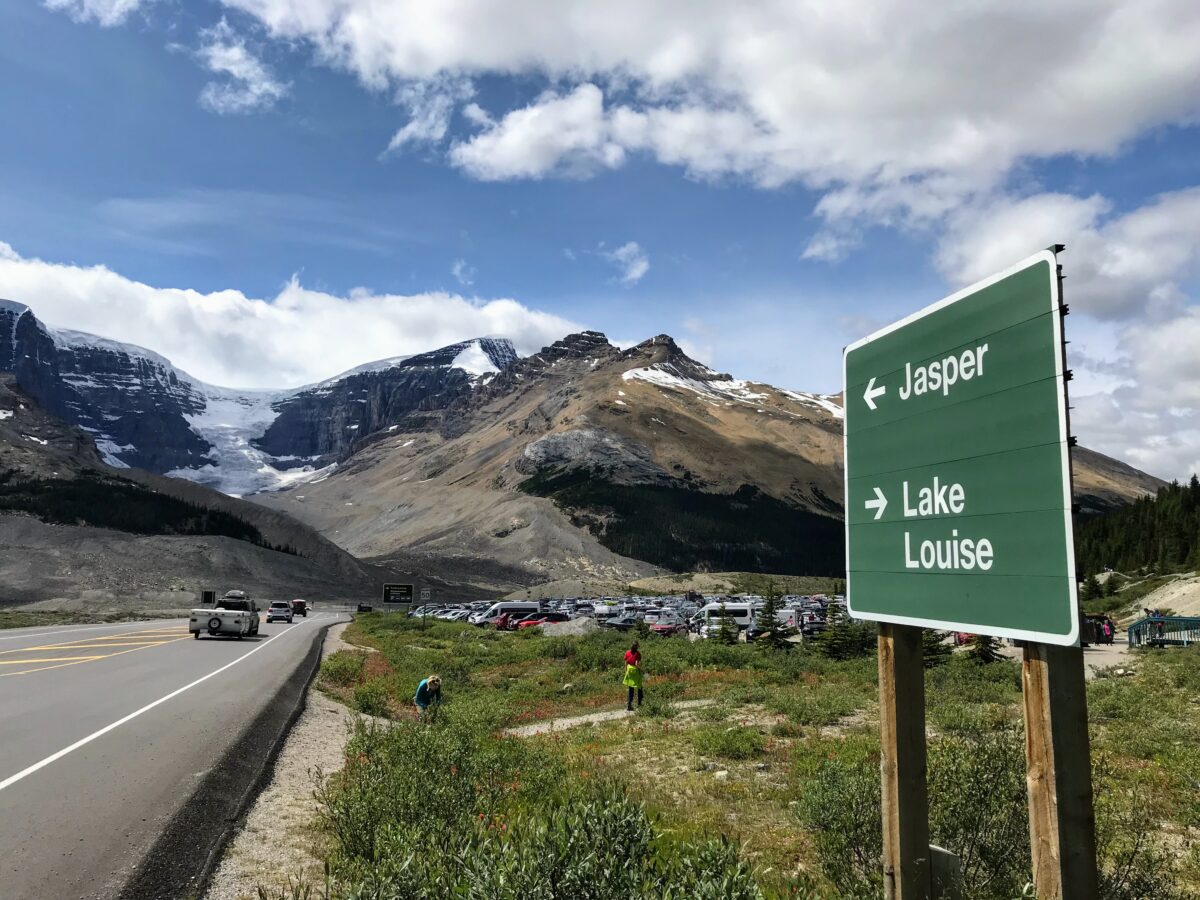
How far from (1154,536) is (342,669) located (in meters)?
88.0

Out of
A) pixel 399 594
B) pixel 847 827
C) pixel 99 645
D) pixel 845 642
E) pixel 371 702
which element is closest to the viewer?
pixel 847 827

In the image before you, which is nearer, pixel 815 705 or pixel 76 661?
pixel 815 705

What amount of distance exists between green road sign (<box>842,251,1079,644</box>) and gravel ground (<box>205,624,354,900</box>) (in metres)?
5.58

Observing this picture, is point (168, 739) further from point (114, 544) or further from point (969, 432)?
point (114, 544)

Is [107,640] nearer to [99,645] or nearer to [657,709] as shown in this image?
[99,645]

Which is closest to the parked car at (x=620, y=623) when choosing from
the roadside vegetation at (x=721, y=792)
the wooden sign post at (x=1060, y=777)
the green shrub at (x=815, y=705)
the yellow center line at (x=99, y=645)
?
the roadside vegetation at (x=721, y=792)

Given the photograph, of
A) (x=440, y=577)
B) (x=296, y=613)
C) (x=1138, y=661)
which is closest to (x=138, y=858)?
(x=1138, y=661)

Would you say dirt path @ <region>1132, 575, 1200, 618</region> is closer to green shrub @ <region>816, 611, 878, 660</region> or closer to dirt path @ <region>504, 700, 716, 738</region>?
green shrub @ <region>816, 611, 878, 660</region>

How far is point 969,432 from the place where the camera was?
3.18 meters

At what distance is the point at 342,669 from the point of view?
23.9m

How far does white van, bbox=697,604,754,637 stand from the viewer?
45253mm

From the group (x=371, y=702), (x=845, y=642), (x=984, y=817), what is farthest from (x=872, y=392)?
(x=845, y=642)

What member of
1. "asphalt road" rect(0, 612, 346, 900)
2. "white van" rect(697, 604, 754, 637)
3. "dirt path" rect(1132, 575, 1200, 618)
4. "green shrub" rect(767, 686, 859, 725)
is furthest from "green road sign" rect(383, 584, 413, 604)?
"dirt path" rect(1132, 575, 1200, 618)

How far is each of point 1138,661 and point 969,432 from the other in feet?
100
